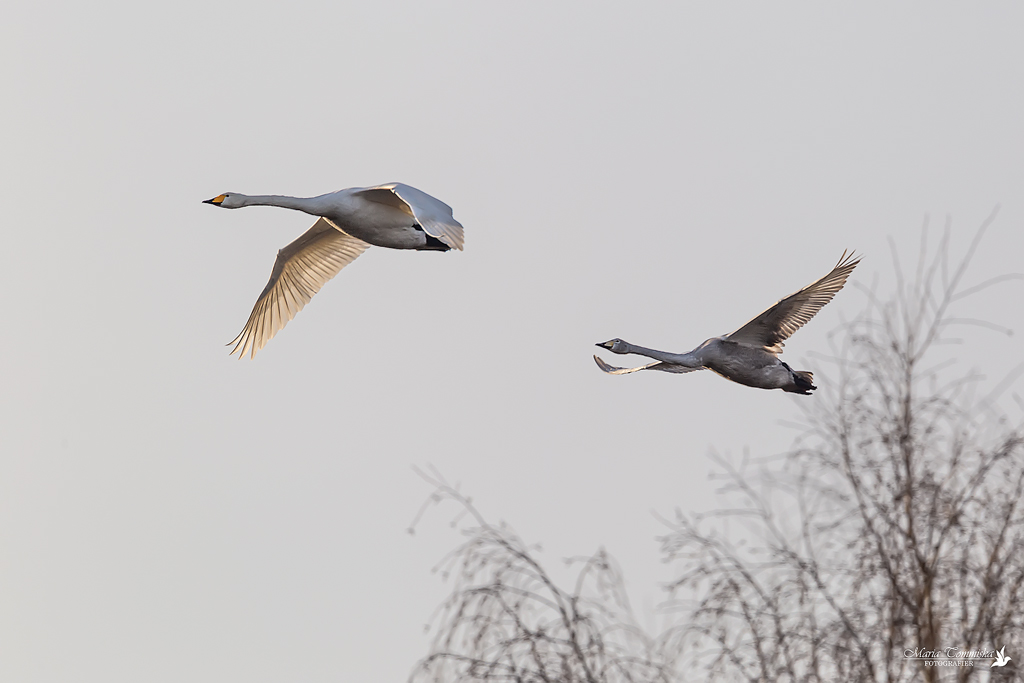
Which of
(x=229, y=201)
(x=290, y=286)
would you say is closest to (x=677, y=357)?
(x=229, y=201)

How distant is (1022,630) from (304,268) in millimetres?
7737

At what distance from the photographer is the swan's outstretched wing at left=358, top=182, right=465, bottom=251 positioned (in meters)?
8.91

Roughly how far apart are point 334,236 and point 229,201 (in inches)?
74.8

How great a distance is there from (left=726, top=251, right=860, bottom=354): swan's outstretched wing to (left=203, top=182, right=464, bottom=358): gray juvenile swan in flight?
8.31ft

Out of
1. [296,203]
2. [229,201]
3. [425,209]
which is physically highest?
[229,201]

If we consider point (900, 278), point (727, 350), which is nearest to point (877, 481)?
point (900, 278)

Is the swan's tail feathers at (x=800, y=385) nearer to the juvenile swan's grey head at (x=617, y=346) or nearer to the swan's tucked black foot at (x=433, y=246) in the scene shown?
the juvenile swan's grey head at (x=617, y=346)

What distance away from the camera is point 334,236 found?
43.7 ft

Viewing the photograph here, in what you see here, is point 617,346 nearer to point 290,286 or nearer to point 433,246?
point 433,246

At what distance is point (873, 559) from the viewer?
8.04 metres

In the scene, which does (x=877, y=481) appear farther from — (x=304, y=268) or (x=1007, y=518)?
(x=304, y=268)

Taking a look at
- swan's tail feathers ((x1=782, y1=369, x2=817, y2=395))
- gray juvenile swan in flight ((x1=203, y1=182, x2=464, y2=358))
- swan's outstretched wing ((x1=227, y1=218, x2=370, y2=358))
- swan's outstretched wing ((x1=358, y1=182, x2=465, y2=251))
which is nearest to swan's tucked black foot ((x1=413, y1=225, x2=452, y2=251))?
gray juvenile swan in flight ((x1=203, y1=182, x2=464, y2=358))

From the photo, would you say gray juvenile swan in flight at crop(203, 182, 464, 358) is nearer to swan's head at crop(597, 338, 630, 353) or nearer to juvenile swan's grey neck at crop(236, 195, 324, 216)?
juvenile swan's grey neck at crop(236, 195, 324, 216)

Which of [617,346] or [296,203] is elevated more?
[617,346]
